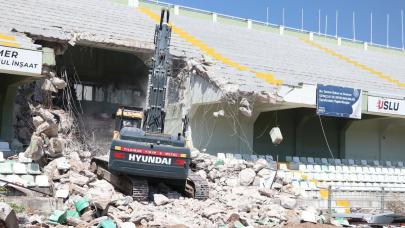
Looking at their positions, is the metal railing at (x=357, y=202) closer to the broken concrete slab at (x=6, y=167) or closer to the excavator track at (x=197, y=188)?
the excavator track at (x=197, y=188)

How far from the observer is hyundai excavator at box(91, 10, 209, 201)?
1238 cm

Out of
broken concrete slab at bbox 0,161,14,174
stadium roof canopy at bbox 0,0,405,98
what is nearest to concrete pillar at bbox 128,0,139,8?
stadium roof canopy at bbox 0,0,405,98

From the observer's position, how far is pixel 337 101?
18.4 metres

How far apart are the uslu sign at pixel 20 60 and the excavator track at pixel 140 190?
158 inches

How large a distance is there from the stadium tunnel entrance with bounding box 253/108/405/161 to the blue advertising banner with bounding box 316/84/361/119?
7.44ft

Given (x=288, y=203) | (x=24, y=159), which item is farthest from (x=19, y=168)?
(x=288, y=203)

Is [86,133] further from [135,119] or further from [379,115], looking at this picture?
[379,115]

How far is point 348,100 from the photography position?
18656 millimetres

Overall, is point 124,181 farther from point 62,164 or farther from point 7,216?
point 7,216

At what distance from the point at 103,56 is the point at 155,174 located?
48.1 feet

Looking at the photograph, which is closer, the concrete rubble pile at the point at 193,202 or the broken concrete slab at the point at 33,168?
the concrete rubble pile at the point at 193,202

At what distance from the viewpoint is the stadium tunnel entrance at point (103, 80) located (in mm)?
24594

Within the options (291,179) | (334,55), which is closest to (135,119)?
(291,179)

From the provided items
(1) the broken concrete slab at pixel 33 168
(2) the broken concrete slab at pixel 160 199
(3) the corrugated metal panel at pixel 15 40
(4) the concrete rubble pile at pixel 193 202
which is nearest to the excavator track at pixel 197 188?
(4) the concrete rubble pile at pixel 193 202
